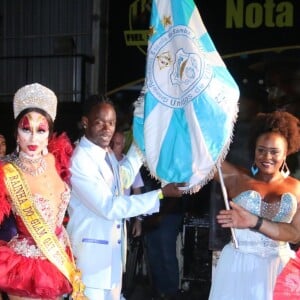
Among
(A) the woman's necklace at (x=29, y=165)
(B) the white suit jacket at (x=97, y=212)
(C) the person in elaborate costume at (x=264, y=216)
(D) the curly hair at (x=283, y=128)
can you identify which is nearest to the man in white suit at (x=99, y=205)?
(B) the white suit jacket at (x=97, y=212)

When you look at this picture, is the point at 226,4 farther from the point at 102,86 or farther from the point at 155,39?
the point at 155,39

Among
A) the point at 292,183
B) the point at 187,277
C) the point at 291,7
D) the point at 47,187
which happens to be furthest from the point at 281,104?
the point at 47,187

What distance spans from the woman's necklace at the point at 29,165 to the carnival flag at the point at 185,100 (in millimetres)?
730

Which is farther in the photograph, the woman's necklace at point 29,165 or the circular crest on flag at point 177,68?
the circular crest on flag at point 177,68

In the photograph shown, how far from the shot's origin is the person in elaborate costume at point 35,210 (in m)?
3.44

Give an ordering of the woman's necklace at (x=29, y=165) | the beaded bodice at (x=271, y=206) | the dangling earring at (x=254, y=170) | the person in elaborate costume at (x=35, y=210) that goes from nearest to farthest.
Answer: the person in elaborate costume at (x=35, y=210) < the woman's necklace at (x=29, y=165) < the beaded bodice at (x=271, y=206) < the dangling earring at (x=254, y=170)

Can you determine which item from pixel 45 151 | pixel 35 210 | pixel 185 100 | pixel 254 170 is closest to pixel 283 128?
pixel 254 170

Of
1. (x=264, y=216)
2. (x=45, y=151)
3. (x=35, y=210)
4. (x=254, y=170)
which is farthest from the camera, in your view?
(x=254, y=170)

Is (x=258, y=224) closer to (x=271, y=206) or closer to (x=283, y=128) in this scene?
(x=271, y=206)

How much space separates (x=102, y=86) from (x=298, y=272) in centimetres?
498

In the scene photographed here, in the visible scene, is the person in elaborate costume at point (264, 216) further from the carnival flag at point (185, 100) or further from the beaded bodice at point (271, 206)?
the carnival flag at point (185, 100)

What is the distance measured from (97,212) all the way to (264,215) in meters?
0.95

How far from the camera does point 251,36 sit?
741 cm

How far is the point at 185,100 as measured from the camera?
12.9 ft
